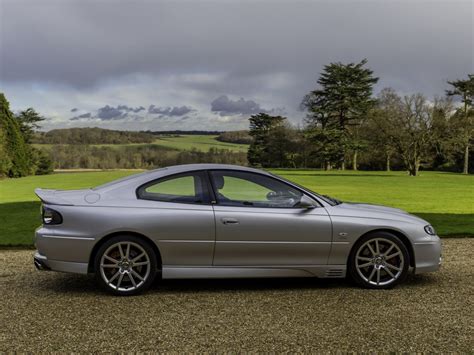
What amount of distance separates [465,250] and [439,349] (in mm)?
5001

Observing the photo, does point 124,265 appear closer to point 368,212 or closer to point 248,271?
point 248,271

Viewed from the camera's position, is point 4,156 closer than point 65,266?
No

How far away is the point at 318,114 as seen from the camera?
227 ft

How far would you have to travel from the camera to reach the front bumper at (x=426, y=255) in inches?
217

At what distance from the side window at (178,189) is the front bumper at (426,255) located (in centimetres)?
259

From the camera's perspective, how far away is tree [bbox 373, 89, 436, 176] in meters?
47.2

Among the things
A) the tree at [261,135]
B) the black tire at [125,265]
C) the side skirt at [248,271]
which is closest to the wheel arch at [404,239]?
the side skirt at [248,271]

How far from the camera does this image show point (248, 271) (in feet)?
17.2

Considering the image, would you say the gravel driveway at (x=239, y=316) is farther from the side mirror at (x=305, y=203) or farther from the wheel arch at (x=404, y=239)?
the side mirror at (x=305, y=203)

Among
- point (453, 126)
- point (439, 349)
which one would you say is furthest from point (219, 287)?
point (453, 126)

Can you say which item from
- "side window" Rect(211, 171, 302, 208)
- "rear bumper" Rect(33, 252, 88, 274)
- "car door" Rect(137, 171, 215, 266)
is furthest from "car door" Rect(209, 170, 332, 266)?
"rear bumper" Rect(33, 252, 88, 274)

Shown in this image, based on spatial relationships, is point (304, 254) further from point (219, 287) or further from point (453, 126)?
point (453, 126)

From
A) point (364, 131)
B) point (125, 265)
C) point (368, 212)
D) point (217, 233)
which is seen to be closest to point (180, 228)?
point (217, 233)

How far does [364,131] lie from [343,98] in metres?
10.1
